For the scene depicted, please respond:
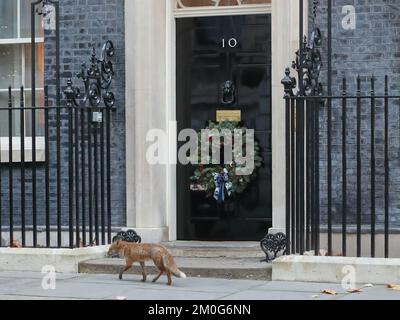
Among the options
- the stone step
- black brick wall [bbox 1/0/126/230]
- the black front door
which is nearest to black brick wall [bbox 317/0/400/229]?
the black front door

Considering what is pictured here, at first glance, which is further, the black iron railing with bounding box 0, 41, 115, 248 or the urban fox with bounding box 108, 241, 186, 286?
the black iron railing with bounding box 0, 41, 115, 248

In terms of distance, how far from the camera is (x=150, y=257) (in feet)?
28.4

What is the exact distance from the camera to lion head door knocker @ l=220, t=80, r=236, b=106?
10.7 m

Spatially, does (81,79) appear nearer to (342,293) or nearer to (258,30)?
(258,30)

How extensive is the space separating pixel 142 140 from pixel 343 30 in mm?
2593

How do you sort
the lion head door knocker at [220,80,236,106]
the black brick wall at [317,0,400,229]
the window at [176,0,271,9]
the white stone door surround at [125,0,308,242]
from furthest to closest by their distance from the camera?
the window at [176,0,271,9] → the lion head door knocker at [220,80,236,106] → the white stone door surround at [125,0,308,242] → the black brick wall at [317,0,400,229]

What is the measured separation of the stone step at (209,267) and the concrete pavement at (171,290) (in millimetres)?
122

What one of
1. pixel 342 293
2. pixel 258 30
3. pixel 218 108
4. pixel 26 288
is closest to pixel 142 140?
pixel 218 108

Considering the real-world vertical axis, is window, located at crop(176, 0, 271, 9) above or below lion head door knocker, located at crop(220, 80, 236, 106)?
above

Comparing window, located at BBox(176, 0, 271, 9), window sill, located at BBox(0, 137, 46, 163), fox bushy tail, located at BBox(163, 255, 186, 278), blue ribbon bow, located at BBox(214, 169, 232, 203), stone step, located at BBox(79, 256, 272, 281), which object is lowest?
stone step, located at BBox(79, 256, 272, 281)

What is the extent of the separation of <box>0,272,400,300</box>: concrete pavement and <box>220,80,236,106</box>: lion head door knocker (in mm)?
2555

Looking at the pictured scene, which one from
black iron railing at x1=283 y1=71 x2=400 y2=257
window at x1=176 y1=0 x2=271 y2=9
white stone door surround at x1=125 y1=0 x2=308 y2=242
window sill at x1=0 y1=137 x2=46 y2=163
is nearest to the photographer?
black iron railing at x1=283 y1=71 x2=400 y2=257

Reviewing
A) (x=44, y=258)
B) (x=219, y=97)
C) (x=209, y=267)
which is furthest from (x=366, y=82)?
(x=44, y=258)

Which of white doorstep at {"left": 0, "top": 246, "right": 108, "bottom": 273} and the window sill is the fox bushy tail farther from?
the window sill
